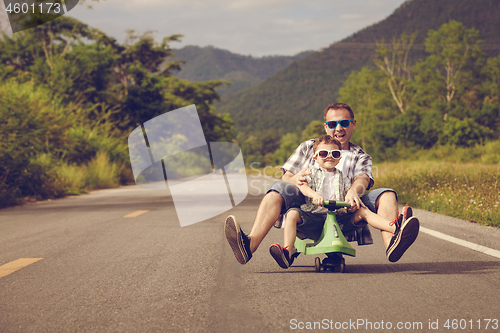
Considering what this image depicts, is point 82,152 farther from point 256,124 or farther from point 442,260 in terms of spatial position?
point 256,124

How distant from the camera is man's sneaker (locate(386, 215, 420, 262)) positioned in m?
4.19

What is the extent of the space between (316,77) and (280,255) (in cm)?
18172

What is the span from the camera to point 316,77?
182 meters

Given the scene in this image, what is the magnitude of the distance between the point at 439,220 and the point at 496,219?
38.1 inches

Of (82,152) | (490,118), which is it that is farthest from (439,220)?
(490,118)

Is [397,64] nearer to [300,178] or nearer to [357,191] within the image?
[357,191]

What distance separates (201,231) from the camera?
788 centimetres

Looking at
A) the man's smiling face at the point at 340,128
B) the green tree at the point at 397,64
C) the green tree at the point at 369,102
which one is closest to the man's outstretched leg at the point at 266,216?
the man's smiling face at the point at 340,128

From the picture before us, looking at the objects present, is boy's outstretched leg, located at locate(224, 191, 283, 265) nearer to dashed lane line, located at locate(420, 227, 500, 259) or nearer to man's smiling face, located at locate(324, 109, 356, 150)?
man's smiling face, located at locate(324, 109, 356, 150)

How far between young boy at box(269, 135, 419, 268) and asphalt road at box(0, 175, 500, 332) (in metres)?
0.33

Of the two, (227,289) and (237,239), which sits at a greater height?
(237,239)

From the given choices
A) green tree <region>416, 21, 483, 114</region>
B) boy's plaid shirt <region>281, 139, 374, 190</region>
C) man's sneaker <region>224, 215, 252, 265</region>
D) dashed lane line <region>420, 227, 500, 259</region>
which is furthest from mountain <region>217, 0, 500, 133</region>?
man's sneaker <region>224, 215, 252, 265</region>

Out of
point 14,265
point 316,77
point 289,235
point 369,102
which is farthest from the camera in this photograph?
point 316,77

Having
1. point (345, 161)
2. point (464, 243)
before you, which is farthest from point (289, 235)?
point (464, 243)
